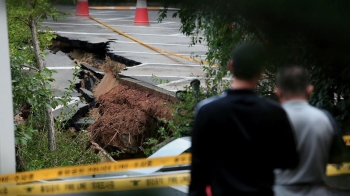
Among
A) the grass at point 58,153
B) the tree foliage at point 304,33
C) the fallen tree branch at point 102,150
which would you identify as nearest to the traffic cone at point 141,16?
the fallen tree branch at point 102,150

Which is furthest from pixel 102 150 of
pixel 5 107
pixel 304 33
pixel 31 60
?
pixel 304 33

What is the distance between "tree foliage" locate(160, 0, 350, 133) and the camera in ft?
8.73

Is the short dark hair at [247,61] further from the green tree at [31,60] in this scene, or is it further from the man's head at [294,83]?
the green tree at [31,60]

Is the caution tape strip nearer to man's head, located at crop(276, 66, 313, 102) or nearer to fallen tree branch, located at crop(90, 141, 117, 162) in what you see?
man's head, located at crop(276, 66, 313, 102)

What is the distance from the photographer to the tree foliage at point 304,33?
2.66 m

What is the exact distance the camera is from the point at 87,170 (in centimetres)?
424

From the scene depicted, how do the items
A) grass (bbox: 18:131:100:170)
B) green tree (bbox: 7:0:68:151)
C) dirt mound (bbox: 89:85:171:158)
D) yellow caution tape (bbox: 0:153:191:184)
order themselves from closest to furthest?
1. yellow caution tape (bbox: 0:153:191:184)
2. green tree (bbox: 7:0:68:151)
3. grass (bbox: 18:131:100:170)
4. dirt mound (bbox: 89:85:171:158)

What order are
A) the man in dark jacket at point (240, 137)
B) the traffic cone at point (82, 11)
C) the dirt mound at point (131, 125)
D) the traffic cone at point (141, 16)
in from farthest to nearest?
the traffic cone at point (82, 11), the traffic cone at point (141, 16), the dirt mound at point (131, 125), the man in dark jacket at point (240, 137)

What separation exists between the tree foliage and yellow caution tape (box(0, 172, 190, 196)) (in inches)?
42.0

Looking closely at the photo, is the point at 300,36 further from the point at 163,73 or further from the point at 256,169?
the point at 163,73

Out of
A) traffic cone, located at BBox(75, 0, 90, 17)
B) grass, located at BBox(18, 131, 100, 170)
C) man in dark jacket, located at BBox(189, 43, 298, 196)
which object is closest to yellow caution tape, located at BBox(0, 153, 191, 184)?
man in dark jacket, located at BBox(189, 43, 298, 196)

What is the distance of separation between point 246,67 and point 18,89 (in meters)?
4.44

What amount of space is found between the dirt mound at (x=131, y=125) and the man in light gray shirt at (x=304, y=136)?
5.18 meters

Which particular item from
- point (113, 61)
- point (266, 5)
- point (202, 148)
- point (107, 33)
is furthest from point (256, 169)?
point (107, 33)
